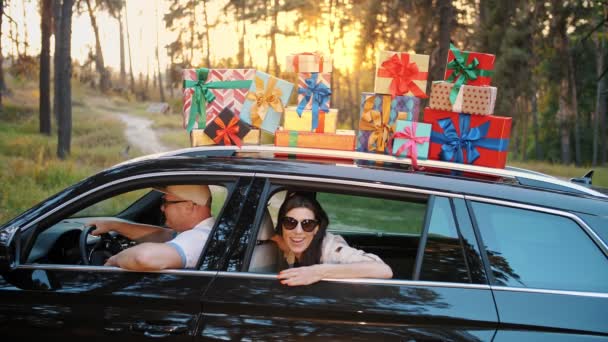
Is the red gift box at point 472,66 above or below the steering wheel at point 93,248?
above

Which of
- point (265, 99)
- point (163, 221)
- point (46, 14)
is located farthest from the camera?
point (46, 14)

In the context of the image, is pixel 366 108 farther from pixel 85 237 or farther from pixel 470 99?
pixel 85 237

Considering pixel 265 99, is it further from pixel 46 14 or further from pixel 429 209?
pixel 46 14

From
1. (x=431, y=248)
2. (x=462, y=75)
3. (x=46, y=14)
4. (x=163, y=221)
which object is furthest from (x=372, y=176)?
(x=46, y=14)

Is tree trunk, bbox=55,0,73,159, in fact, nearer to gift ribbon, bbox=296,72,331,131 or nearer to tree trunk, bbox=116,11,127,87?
gift ribbon, bbox=296,72,331,131

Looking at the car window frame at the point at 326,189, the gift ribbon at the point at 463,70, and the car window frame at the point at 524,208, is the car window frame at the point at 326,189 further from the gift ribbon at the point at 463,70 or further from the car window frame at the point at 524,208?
the gift ribbon at the point at 463,70

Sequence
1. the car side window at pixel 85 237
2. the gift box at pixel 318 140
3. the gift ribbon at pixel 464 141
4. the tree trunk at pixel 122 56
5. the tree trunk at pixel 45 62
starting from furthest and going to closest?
the tree trunk at pixel 122 56 < the tree trunk at pixel 45 62 < the gift box at pixel 318 140 < the gift ribbon at pixel 464 141 < the car side window at pixel 85 237

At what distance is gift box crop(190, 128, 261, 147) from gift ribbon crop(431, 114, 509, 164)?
1.09 m

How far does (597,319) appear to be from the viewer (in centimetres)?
249

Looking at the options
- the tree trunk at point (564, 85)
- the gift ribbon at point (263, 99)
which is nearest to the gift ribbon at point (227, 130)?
the gift ribbon at point (263, 99)

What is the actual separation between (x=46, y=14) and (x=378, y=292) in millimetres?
18446

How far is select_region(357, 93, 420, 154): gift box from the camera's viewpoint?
3725 mm

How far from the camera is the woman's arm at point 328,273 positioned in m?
2.66

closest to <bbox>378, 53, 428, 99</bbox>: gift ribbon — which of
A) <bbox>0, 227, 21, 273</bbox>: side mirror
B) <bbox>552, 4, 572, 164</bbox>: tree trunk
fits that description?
<bbox>0, 227, 21, 273</bbox>: side mirror
